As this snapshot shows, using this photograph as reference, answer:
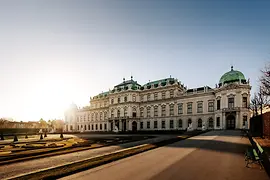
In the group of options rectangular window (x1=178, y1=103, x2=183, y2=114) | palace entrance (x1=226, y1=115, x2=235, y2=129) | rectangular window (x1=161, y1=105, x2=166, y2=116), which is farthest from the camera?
rectangular window (x1=161, y1=105, x2=166, y2=116)

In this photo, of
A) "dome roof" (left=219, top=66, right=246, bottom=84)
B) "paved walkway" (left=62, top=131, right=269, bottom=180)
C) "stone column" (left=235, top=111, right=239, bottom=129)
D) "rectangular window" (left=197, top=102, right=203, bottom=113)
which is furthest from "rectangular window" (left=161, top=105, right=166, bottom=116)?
"paved walkway" (left=62, top=131, right=269, bottom=180)

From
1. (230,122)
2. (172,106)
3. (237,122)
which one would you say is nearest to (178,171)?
(237,122)

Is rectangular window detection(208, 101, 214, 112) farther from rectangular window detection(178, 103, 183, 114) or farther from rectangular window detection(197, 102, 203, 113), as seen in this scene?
rectangular window detection(178, 103, 183, 114)

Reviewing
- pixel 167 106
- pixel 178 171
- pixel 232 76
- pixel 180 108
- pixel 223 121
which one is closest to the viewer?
pixel 178 171

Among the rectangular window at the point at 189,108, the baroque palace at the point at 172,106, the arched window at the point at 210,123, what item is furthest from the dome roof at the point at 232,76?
the rectangular window at the point at 189,108

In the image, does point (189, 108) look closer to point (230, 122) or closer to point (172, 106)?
point (172, 106)

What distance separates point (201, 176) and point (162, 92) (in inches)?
2487

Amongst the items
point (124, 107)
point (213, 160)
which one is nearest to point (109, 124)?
point (124, 107)

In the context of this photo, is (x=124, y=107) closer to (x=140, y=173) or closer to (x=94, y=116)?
(x=94, y=116)

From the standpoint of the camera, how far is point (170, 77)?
7312 centimetres

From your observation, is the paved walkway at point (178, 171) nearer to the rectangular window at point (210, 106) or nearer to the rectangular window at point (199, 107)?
the rectangular window at point (210, 106)

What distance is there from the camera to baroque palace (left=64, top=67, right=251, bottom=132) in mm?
51781

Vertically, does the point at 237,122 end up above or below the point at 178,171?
below

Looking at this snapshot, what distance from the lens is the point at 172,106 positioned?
6844 cm
